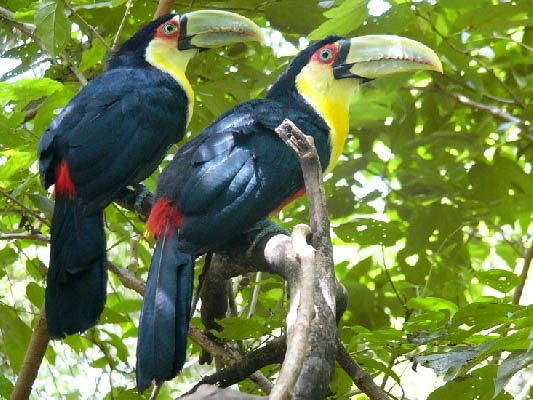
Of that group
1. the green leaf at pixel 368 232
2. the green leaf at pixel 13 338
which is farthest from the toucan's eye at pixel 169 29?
the green leaf at pixel 13 338

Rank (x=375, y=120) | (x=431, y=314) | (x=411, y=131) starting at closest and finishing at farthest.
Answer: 1. (x=431, y=314)
2. (x=375, y=120)
3. (x=411, y=131)

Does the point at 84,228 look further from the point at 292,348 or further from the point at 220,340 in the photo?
the point at 292,348

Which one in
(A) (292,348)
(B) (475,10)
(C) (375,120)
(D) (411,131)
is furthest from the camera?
(D) (411,131)

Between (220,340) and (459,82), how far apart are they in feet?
7.69

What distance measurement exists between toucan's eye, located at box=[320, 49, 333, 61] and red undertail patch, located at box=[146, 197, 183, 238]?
1204mm

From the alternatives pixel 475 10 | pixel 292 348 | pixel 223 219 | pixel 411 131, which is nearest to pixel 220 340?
pixel 223 219

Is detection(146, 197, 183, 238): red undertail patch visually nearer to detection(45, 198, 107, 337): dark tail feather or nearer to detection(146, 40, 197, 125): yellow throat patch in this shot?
detection(45, 198, 107, 337): dark tail feather

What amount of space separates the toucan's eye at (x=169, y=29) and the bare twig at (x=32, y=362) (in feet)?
4.65

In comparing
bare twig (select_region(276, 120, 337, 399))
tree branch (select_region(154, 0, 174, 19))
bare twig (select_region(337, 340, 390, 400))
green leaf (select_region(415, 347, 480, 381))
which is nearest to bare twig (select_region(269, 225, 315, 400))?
bare twig (select_region(276, 120, 337, 399))

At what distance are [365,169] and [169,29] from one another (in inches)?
50.0

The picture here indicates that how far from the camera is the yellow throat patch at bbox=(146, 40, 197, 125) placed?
165 inches

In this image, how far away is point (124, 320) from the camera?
364 cm

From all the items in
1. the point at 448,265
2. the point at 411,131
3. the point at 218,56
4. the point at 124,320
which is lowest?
the point at 448,265

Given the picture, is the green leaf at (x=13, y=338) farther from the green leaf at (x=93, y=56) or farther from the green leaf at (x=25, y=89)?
the green leaf at (x=93, y=56)
